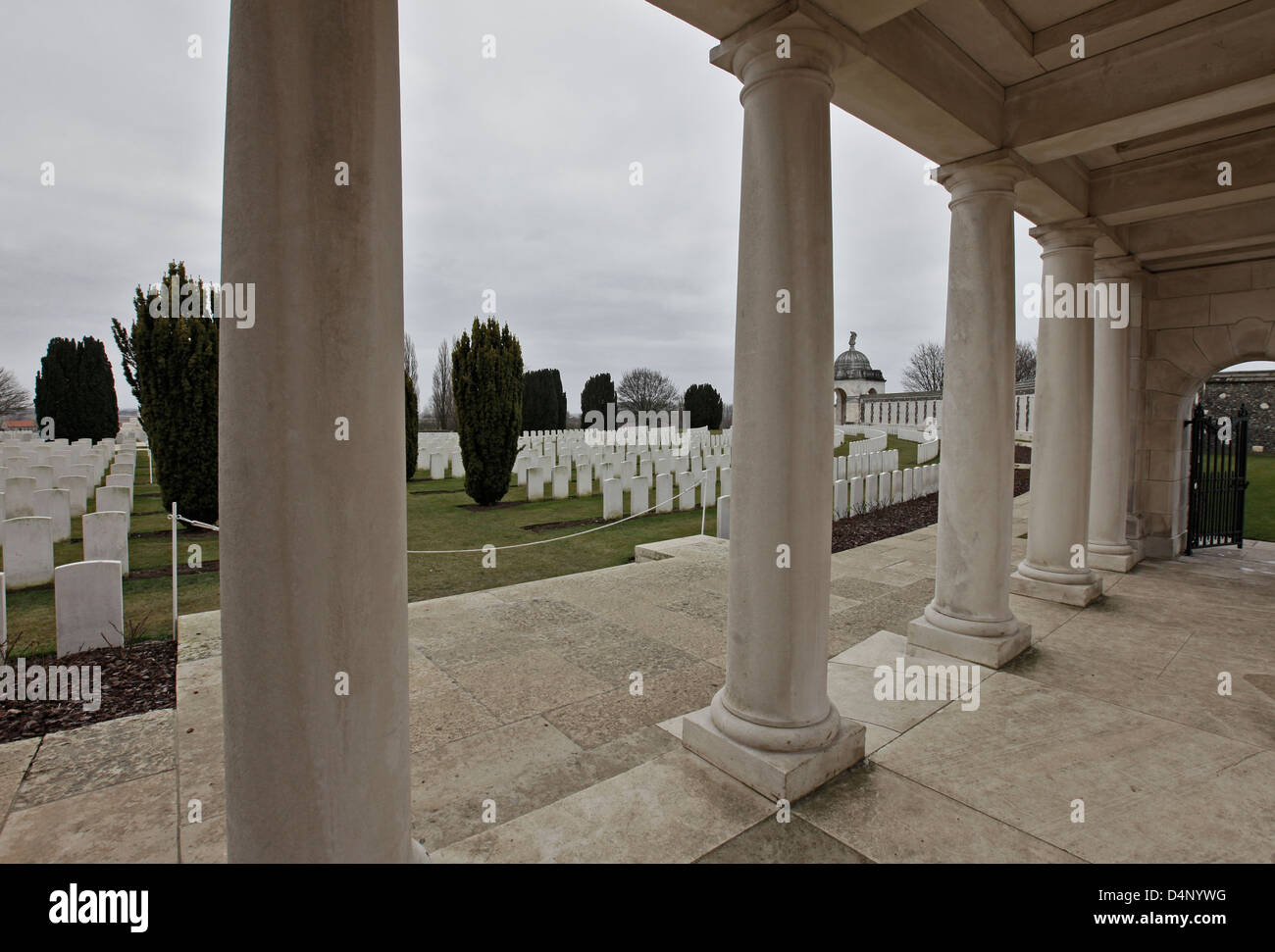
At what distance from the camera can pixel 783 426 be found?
3027 mm

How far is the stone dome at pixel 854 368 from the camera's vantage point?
55906mm

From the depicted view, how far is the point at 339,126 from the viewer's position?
5.84ft

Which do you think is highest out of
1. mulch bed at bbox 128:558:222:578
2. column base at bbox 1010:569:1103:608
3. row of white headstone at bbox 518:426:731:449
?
row of white headstone at bbox 518:426:731:449

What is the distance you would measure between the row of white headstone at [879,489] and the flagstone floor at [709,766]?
6922 millimetres

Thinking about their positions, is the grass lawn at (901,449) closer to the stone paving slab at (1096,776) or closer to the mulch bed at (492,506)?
the mulch bed at (492,506)

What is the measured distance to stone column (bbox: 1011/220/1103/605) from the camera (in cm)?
609

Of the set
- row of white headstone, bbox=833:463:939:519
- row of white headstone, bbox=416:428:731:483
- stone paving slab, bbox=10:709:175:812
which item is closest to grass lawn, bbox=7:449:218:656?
stone paving slab, bbox=10:709:175:812

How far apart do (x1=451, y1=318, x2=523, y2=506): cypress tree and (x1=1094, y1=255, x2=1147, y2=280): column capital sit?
10219mm

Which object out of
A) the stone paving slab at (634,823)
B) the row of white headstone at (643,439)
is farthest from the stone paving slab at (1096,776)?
the row of white headstone at (643,439)

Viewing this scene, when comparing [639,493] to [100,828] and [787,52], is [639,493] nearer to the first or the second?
[787,52]

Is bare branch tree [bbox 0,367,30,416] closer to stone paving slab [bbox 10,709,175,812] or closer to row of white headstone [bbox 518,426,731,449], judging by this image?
row of white headstone [bbox 518,426,731,449]

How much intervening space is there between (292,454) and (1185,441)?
457 inches
